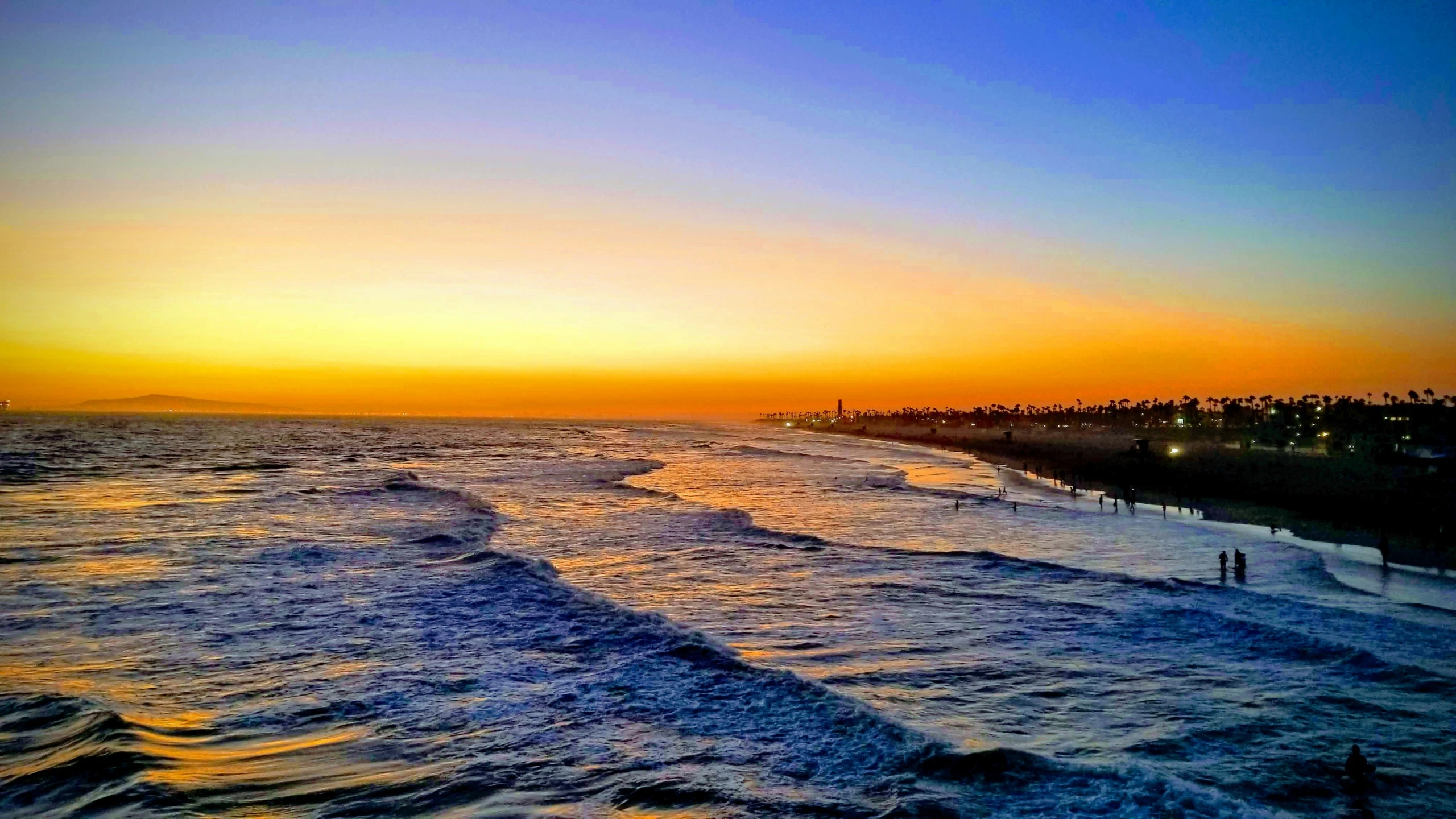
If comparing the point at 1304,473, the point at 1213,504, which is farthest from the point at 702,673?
the point at 1304,473

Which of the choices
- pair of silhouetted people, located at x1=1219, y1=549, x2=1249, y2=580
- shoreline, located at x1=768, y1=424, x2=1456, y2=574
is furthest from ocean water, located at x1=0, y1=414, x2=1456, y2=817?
shoreline, located at x1=768, y1=424, x2=1456, y2=574

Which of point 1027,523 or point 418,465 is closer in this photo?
point 1027,523

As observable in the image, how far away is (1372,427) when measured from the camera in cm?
12975

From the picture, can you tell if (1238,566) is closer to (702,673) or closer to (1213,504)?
(702,673)

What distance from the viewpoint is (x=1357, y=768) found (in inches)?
436

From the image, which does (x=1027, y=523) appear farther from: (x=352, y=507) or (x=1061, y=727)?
(x=352, y=507)

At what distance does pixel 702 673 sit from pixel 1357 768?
10.9 m

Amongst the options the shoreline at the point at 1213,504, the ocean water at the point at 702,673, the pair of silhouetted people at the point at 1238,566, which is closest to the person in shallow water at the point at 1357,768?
the ocean water at the point at 702,673

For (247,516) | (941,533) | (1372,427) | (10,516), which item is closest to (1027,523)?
(941,533)

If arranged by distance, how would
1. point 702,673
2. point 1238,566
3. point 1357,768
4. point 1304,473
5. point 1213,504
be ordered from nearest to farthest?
point 1357,768 → point 702,673 → point 1238,566 → point 1213,504 → point 1304,473

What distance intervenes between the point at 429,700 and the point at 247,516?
32498 mm

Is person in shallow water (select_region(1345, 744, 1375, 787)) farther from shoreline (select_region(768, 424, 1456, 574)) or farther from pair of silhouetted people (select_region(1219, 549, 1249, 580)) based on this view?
shoreline (select_region(768, 424, 1456, 574))

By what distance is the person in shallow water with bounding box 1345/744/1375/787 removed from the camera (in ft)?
36.2

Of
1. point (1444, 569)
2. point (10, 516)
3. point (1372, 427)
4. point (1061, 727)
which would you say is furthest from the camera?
point (1372, 427)
